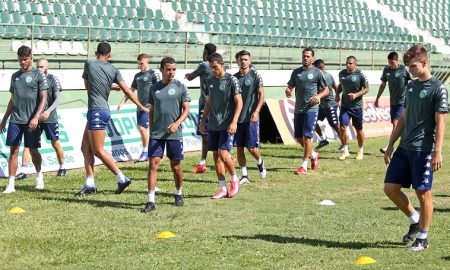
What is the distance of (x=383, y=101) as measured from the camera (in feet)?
85.9

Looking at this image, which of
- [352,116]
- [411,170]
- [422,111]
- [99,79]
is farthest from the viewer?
[352,116]

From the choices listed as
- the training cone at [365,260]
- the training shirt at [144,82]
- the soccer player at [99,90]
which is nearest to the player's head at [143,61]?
the training shirt at [144,82]

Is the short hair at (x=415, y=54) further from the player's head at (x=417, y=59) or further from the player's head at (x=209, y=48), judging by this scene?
the player's head at (x=209, y=48)

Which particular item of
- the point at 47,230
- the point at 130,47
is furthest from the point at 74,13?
the point at 47,230

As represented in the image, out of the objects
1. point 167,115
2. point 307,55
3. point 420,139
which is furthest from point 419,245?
point 307,55

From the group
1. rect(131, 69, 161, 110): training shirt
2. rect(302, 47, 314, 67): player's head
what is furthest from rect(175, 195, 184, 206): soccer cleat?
rect(131, 69, 161, 110): training shirt

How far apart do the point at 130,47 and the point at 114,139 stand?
3.90m

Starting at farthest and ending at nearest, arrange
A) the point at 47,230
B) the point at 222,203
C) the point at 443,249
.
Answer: the point at 222,203 < the point at 47,230 < the point at 443,249

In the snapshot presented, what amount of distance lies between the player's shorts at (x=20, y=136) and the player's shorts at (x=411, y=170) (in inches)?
244

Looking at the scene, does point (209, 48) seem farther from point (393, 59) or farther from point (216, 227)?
point (393, 59)

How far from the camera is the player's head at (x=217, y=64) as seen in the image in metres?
12.9

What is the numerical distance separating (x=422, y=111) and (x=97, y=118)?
5.27 metres

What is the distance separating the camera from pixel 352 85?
764 inches

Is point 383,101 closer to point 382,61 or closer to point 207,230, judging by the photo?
point 382,61
